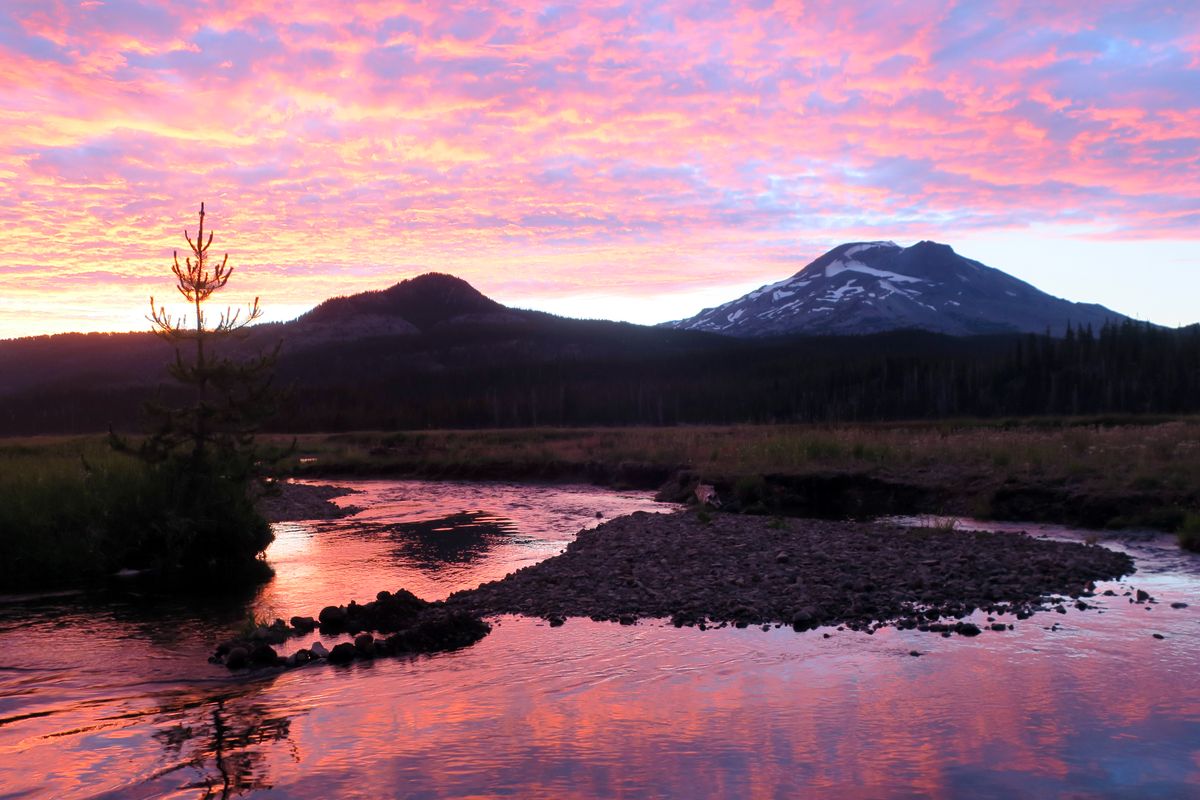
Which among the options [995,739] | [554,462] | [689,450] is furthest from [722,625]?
[554,462]

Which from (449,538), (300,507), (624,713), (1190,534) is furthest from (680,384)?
(624,713)

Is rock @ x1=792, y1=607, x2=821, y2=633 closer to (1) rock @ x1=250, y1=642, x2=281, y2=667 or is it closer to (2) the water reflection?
(1) rock @ x1=250, y1=642, x2=281, y2=667

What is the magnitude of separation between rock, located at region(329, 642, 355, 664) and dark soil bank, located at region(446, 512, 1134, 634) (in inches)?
114

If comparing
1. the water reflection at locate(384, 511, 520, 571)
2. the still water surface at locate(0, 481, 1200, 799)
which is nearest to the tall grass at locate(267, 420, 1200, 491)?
the water reflection at locate(384, 511, 520, 571)

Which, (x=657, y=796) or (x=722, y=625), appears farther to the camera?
(x=722, y=625)

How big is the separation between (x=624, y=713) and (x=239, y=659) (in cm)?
514

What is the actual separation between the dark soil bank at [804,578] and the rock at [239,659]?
3784mm

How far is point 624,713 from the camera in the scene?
31.8 feet

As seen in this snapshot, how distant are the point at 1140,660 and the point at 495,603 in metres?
9.08

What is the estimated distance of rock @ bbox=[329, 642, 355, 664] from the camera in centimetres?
1182

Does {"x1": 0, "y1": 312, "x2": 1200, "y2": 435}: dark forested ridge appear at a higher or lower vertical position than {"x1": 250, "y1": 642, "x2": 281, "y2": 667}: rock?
higher

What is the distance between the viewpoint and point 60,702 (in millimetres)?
10383

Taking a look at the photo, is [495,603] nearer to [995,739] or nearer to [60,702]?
[60,702]

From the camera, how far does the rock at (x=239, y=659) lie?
1152cm
